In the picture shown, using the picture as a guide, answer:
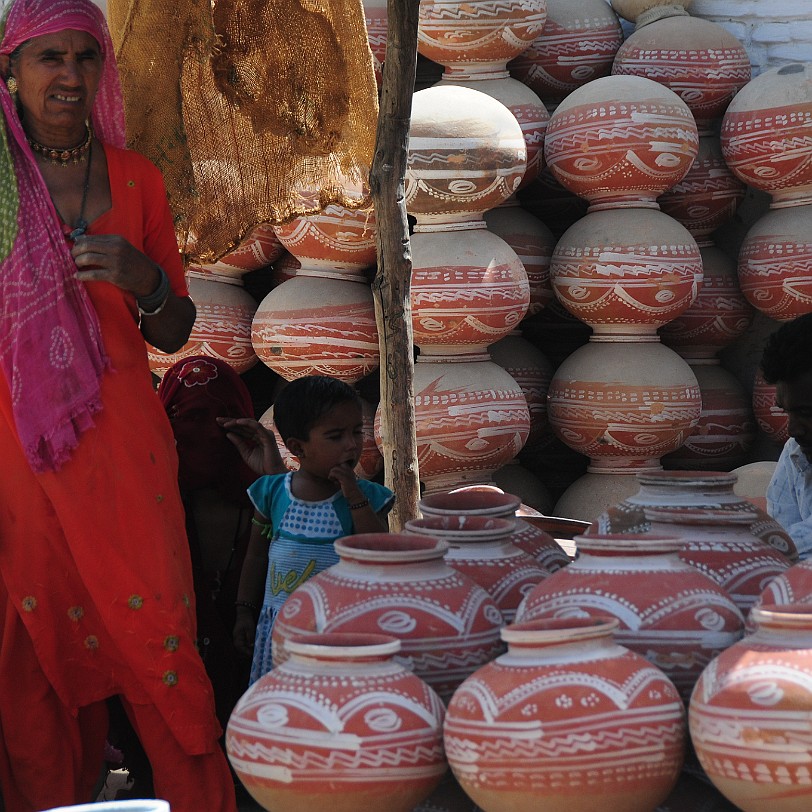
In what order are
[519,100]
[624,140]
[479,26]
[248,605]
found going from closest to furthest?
[248,605] < [624,140] < [479,26] < [519,100]

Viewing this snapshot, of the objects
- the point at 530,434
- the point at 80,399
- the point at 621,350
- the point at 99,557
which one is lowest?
the point at 530,434

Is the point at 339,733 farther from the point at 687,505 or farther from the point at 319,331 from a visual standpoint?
the point at 319,331

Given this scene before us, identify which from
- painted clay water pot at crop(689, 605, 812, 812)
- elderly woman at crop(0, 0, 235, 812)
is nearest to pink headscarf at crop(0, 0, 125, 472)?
elderly woman at crop(0, 0, 235, 812)

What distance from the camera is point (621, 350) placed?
14.9 feet

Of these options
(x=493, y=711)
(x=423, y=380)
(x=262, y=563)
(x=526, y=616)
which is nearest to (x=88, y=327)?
(x=262, y=563)

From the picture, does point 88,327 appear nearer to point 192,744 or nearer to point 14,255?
point 14,255

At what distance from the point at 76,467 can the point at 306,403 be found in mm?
600

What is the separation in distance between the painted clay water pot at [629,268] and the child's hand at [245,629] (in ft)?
7.02

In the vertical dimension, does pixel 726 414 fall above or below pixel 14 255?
below

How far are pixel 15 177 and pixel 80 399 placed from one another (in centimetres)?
43

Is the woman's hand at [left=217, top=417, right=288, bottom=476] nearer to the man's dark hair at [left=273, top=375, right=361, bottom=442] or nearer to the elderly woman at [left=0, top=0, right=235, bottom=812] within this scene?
the man's dark hair at [left=273, top=375, right=361, bottom=442]

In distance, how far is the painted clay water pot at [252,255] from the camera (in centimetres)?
472

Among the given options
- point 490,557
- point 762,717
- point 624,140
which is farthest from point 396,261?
point 762,717

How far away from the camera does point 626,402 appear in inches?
175
